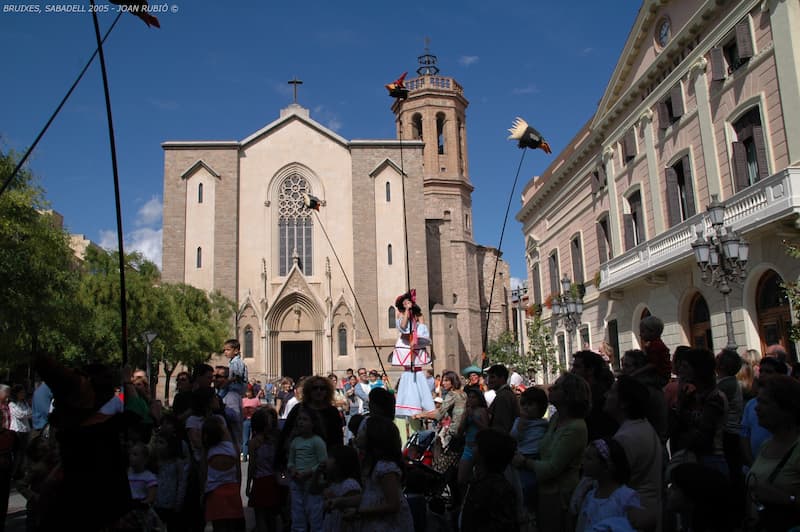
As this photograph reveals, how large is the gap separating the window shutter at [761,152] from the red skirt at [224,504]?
13.5 meters

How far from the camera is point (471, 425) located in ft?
20.0

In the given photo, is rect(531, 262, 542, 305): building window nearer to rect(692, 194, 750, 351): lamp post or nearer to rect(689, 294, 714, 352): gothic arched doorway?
rect(689, 294, 714, 352): gothic arched doorway

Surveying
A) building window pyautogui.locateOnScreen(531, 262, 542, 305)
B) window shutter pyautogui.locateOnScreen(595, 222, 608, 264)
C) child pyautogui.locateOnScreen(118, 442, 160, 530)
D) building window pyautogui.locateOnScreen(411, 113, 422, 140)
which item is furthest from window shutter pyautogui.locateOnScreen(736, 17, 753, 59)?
building window pyautogui.locateOnScreen(411, 113, 422, 140)

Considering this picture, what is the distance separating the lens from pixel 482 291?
170ft

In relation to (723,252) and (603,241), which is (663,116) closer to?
(603,241)

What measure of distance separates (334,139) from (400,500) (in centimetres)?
3545

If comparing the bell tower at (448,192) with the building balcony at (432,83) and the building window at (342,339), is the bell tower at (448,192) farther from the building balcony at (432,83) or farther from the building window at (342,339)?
the building window at (342,339)

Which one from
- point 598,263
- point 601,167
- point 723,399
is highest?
point 601,167

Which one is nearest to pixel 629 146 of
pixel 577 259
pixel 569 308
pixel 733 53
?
pixel 733 53

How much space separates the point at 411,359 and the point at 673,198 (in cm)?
1153

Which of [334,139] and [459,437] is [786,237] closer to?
[459,437]

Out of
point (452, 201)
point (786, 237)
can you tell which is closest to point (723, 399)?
point (786, 237)

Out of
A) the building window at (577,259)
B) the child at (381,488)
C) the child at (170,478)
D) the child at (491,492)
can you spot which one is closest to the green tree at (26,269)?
the child at (170,478)

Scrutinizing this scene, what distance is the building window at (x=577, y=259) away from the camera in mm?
25406
